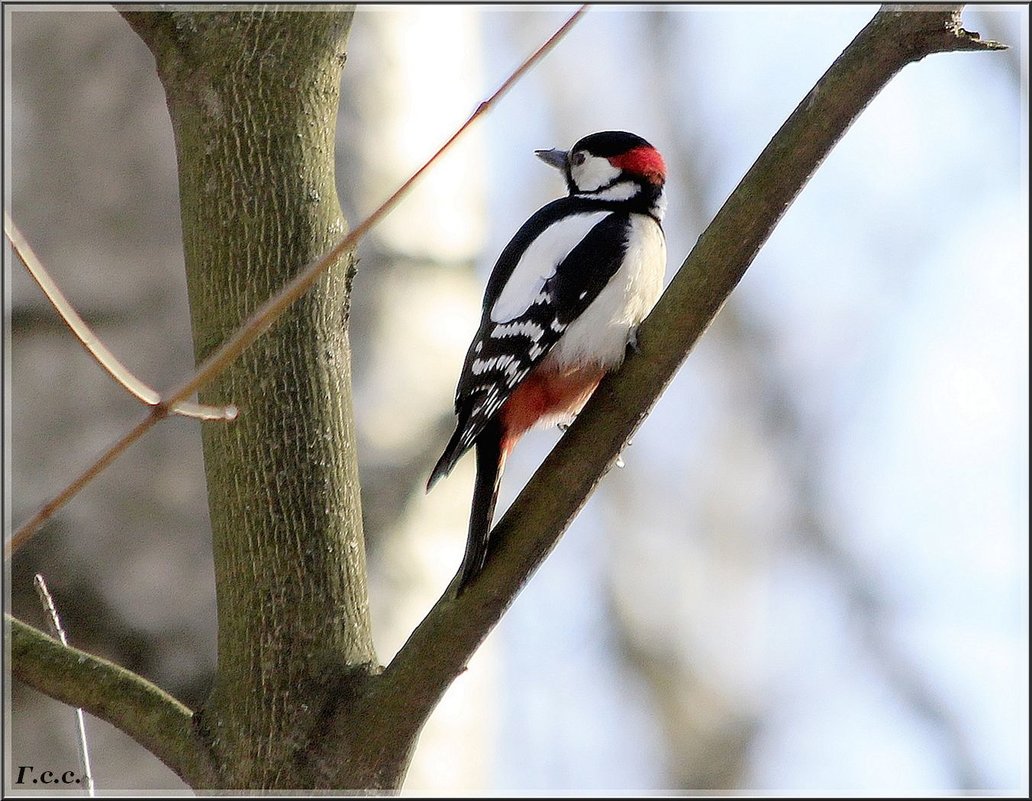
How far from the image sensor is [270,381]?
225 cm

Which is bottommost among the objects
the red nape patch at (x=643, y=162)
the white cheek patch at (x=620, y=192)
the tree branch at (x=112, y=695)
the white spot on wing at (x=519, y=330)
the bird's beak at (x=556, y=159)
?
the tree branch at (x=112, y=695)

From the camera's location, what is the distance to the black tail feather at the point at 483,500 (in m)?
2.17

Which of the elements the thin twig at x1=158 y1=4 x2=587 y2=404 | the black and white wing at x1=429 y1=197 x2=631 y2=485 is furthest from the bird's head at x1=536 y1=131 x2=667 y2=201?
the thin twig at x1=158 y1=4 x2=587 y2=404

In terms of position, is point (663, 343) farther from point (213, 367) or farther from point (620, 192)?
point (620, 192)

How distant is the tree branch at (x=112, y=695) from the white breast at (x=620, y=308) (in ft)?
3.97

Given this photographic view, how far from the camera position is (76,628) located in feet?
10.2

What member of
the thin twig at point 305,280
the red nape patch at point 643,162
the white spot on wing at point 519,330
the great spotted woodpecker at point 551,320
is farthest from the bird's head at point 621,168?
the thin twig at point 305,280

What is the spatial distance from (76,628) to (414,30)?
6.59 ft

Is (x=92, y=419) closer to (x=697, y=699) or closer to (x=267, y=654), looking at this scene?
(x=267, y=654)

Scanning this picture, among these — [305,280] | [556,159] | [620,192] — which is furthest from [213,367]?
Result: [556,159]

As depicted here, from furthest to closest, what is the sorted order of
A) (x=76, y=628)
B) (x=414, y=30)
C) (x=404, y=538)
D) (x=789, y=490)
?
(x=789, y=490) < (x=414, y=30) < (x=404, y=538) < (x=76, y=628)

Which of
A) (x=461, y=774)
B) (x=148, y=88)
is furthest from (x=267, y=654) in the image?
(x=148, y=88)

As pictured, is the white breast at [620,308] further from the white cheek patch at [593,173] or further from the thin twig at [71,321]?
the thin twig at [71,321]

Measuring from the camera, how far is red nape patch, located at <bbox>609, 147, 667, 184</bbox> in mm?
3863
